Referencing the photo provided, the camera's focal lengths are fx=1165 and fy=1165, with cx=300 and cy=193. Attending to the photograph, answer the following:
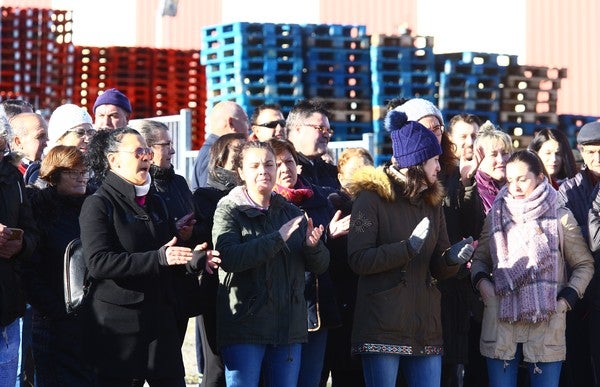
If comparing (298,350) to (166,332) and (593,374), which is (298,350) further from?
(593,374)

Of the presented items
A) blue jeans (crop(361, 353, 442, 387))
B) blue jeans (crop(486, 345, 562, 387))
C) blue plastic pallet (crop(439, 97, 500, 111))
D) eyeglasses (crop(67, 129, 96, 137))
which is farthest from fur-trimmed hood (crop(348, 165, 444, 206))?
blue plastic pallet (crop(439, 97, 500, 111))

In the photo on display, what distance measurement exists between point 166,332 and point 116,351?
274mm

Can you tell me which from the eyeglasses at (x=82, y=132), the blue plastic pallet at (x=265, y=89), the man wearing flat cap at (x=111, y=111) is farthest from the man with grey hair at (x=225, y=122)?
the blue plastic pallet at (x=265, y=89)

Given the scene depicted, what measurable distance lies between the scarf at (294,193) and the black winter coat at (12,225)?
1.45m

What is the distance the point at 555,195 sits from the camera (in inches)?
278

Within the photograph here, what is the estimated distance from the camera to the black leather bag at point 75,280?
19.7 ft

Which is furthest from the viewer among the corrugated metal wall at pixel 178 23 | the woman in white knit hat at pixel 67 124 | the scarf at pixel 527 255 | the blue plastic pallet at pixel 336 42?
the corrugated metal wall at pixel 178 23

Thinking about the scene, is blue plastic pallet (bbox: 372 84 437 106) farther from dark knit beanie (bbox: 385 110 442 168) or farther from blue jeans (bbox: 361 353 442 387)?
blue jeans (bbox: 361 353 442 387)

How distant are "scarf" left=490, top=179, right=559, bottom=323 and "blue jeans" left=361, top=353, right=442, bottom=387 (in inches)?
31.3

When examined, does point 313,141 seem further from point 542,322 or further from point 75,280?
point 75,280

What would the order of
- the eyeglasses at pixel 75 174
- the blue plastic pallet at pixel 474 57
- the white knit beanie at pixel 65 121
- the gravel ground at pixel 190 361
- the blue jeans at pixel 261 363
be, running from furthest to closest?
the blue plastic pallet at pixel 474 57
the gravel ground at pixel 190 361
the white knit beanie at pixel 65 121
the eyeglasses at pixel 75 174
the blue jeans at pixel 261 363

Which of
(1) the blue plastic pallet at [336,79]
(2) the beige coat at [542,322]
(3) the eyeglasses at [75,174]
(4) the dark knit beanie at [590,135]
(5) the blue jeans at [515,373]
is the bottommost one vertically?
(5) the blue jeans at [515,373]

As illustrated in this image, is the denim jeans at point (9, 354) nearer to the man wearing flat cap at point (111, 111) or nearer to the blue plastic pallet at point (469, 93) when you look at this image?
the man wearing flat cap at point (111, 111)

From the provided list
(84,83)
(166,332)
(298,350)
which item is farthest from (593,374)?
(84,83)
